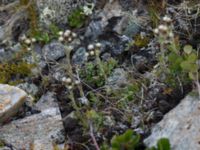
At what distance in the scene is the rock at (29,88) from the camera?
575cm

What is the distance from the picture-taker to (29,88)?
5.80 metres

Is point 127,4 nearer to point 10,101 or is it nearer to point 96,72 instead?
point 96,72

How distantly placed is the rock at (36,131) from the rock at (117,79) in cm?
59

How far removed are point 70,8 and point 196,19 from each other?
1.54 metres

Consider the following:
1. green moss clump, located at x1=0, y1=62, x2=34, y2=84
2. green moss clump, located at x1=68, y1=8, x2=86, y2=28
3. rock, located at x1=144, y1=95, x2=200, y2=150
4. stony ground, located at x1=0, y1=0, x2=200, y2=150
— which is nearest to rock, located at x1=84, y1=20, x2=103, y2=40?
stony ground, located at x1=0, y1=0, x2=200, y2=150

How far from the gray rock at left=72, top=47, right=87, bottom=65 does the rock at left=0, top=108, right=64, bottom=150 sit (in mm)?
718

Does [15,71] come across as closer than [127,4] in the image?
Yes

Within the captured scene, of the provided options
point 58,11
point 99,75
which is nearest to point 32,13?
point 58,11

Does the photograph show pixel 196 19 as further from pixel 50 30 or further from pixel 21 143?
pixel 21 143

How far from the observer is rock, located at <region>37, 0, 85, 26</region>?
6375mm

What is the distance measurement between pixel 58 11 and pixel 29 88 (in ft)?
3.67

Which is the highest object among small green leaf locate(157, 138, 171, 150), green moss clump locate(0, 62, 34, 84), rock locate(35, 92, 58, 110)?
small green leaf locate(157, 138, 171, 150)

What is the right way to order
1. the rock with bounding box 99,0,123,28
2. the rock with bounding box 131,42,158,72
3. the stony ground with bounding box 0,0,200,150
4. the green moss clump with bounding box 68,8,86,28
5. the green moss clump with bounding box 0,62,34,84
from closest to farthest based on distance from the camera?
the stony ground with bounding box 0,0,200,150, the rock with bounding box 131,42,158,72, the green moss clump with bounding box 0,62,34,84, the rock with bounding box 99,0,123,28, the green moss clump with bounding box 68,8,86,28

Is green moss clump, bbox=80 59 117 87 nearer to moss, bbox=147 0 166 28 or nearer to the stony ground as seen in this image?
the stony ground
